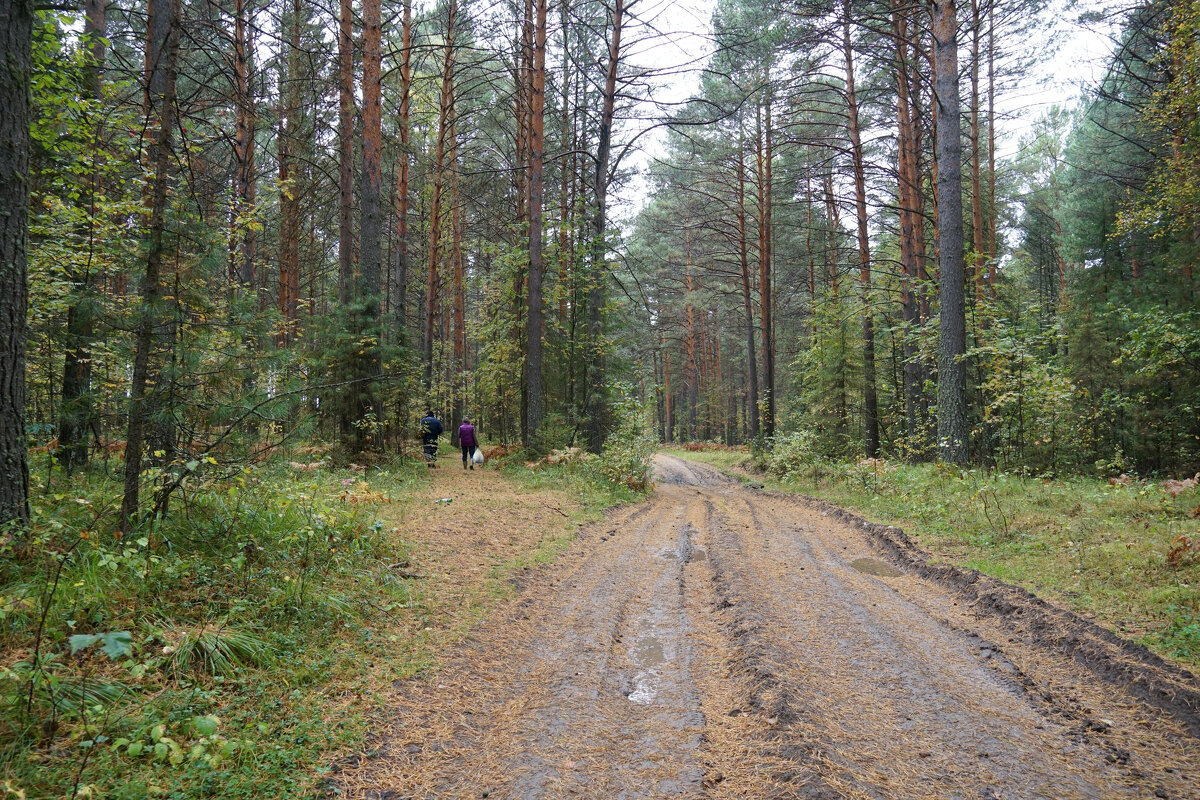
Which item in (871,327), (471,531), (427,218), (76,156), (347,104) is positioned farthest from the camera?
(427,218)

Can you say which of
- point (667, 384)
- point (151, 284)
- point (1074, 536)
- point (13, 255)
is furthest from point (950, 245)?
point (667, 384)

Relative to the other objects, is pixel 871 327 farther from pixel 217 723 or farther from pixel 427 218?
pixel 217 723

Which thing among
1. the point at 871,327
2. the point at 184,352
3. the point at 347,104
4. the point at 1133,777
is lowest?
the point at 1133,777

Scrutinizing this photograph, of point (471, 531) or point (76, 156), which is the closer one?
point (76, 156)

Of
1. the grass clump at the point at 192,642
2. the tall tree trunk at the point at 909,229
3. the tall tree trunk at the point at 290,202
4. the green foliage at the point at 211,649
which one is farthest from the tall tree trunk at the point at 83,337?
the tall tree trunk at the point at 909,229

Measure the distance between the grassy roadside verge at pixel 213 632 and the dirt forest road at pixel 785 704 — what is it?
1.40 ft

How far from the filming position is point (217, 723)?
2.62m

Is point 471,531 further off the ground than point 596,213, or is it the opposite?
point 596,213

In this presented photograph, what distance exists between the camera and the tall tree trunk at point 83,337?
16.6 ft

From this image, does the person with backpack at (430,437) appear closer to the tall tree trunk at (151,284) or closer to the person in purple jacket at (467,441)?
the person in purple jacket at (467,441)

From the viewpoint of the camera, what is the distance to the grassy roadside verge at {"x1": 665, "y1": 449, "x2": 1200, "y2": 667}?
14.4ft

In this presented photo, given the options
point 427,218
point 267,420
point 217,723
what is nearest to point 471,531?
point 267,420

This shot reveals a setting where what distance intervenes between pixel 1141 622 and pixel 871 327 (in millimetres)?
14660

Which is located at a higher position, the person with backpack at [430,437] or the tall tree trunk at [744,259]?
the tall tree trunk at [744,259]
